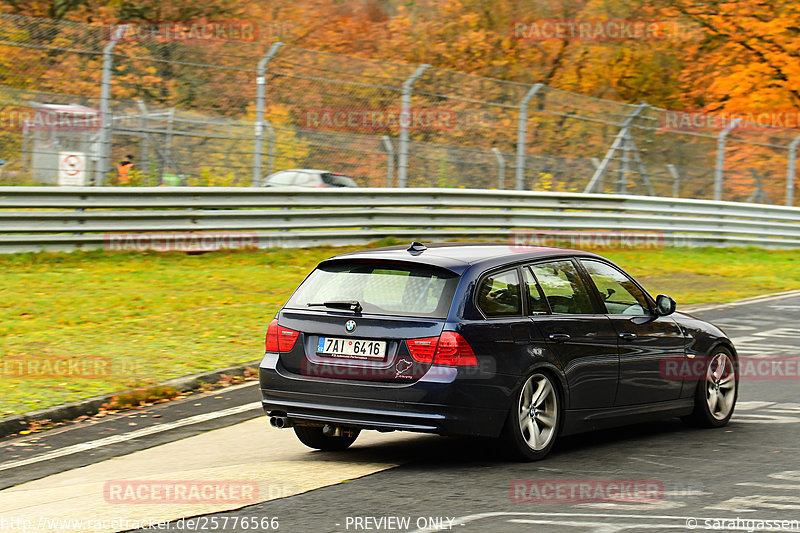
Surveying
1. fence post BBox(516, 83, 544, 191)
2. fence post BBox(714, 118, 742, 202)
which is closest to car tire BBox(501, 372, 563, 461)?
fence post BBox(516, 83, 544, 191)

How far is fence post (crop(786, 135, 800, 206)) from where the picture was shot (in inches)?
1062

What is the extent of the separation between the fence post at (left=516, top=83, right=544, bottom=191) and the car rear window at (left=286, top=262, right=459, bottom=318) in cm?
1470

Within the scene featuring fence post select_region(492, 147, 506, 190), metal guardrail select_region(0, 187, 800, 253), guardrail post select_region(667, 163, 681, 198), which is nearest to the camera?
metal guardrail select_region(0, 187, 800, 253)

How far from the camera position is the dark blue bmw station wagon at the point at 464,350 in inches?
277

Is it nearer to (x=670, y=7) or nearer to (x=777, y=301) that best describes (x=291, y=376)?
(x=777, y=301)

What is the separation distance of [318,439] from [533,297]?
5.93ft

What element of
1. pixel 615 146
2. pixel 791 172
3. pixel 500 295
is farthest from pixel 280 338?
pixel 791 172

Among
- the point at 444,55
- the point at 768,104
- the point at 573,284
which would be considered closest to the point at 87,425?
the point at 573,284

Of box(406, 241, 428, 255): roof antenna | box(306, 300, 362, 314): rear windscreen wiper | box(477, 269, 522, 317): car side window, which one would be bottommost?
box(306, 300, 362, 314): rear windscreen wiper

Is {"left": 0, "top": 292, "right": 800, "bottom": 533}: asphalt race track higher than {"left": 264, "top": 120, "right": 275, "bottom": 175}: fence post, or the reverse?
{"left": 264, "top": 120, "right": 275, "bottom": 175}: fence post

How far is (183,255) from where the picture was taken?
18.5m

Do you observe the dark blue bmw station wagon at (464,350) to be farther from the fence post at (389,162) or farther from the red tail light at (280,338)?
the fence post at (389,162)

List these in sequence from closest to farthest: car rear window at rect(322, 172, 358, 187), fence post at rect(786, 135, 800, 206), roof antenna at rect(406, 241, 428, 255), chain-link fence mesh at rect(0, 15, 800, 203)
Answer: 1. roof antenna at rect(406, 241, 428, 255)
2. chain-link fence mesh at rect(0, 15, 800, 203)
3. car rear window at rect(322, 172, 358, 187)
4. fence post at rect(786, 135, 800, 206)

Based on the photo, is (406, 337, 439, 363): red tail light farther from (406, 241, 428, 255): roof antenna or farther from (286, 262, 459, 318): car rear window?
(406, 241, 428, 255): roof antenna
